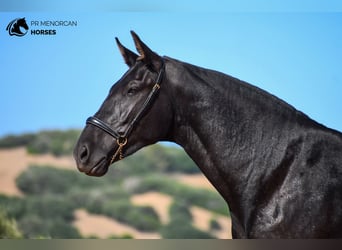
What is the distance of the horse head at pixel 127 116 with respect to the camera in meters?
1.91

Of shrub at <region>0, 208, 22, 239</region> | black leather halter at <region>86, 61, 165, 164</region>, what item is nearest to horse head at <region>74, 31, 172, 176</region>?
black leather halter at <region>86, 61, 165, 164</region>

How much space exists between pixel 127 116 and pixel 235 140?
1.53 feet

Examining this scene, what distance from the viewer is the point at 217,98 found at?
190 cm

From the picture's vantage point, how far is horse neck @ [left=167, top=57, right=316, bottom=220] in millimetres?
1828

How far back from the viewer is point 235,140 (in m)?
1.85

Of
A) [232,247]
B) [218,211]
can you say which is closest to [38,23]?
[218,211]

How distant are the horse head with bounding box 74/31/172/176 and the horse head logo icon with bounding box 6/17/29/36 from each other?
2.18 meters

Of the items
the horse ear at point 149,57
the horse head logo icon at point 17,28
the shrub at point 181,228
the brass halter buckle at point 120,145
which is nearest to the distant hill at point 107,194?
the shrub at point 181,228

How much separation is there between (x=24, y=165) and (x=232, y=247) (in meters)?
2.94

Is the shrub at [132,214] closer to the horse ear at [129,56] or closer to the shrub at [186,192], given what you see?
the shrub at [186,192]

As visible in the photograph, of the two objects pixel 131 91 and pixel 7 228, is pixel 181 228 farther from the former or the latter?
pixel 131 91

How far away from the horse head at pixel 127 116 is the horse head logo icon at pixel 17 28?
7.16ft

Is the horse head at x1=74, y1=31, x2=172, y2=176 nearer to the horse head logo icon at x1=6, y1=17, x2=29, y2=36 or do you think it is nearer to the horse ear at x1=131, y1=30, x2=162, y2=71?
the horse ear at x1=131, y1=30, x2=162, y2=71

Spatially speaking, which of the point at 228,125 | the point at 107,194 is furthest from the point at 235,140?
the point at 107,194
